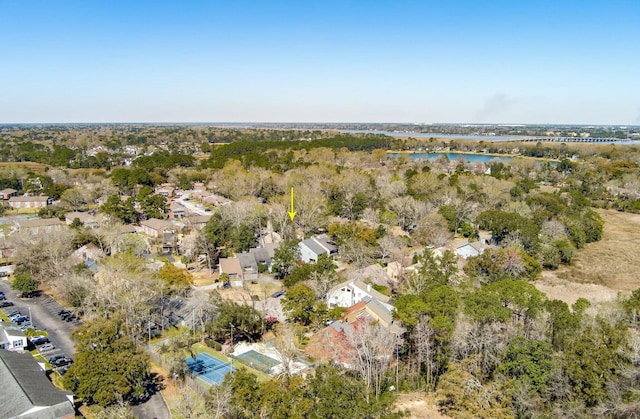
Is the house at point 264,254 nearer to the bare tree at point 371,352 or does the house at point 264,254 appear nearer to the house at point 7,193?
the bare tree at point 371,352

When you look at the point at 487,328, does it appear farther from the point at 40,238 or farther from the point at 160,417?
the point at 40,238

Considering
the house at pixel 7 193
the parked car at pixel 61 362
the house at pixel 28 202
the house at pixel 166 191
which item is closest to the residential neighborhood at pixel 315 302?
the parked car at pixel 61 362

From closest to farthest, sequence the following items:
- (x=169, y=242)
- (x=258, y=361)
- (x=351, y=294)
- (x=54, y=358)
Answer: (x=258, y=361) < (x=54, y=358) < (x=351, y=294) < (x=169, y=242)

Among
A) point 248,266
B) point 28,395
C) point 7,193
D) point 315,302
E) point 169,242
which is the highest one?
point 7,193

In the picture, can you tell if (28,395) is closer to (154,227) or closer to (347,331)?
(347,331)

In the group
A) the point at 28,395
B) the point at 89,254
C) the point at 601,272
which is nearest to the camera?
the point at 28,395

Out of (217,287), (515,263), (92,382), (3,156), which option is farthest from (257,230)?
(3,156)

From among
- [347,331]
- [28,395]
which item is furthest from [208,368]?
[28,395]
